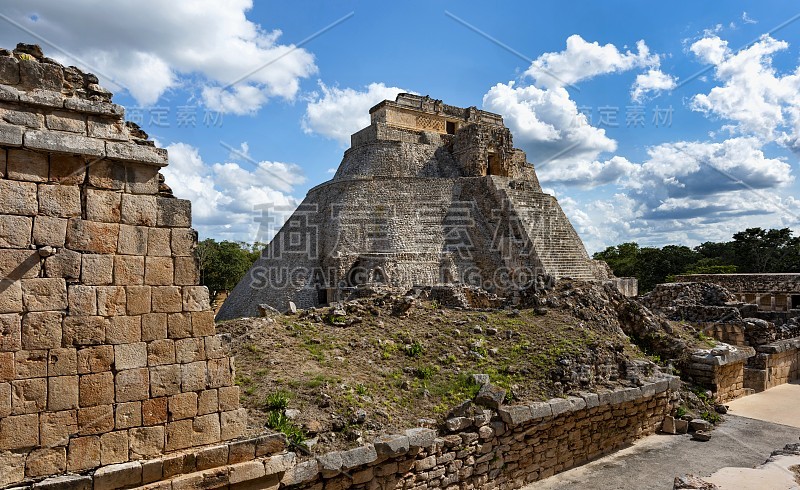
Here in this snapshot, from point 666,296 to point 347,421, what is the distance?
1470 centimetres

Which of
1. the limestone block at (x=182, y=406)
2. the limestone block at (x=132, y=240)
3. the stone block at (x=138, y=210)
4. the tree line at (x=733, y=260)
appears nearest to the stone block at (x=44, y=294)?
the limestone block at (x=132, y=240)

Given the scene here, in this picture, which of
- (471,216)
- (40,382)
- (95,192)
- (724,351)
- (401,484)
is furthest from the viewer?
(471,216)

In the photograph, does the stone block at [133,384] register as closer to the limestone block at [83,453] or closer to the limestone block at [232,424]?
the limestone block at [83,453]

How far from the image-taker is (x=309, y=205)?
25.2m

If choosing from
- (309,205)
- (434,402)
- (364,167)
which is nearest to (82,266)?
(434,402)

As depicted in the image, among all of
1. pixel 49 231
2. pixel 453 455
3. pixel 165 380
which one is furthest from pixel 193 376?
pixel 453 455

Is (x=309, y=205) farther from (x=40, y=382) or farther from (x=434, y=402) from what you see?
(x=40, y=382)

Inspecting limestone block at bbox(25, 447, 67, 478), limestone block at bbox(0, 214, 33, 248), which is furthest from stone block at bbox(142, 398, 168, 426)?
limestone block at bbox(0, 214, 33, 248)

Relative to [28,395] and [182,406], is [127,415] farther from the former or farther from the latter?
[28,395]

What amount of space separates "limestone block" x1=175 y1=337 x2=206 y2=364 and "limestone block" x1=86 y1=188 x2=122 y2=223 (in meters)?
1.24

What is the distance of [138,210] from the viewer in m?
4.36

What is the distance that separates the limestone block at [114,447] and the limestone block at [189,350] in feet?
2.40

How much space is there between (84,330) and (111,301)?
11.8 inches

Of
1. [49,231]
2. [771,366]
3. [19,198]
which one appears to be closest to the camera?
[19,198]
